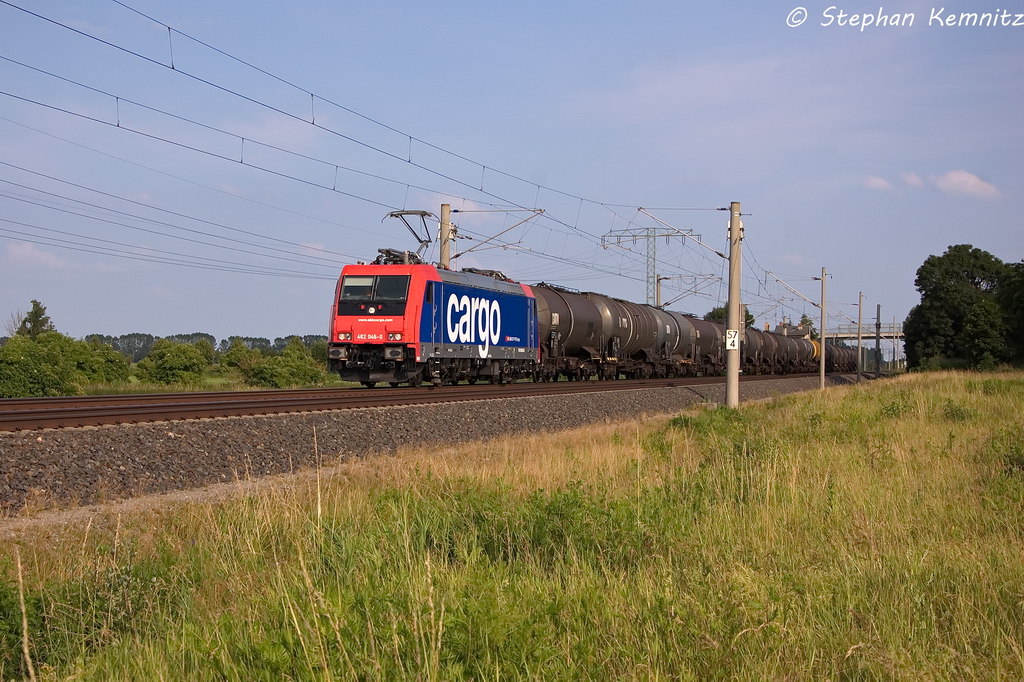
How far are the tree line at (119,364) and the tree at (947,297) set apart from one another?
5298 centimetres

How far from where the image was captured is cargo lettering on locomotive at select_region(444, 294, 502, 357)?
80.8 ft

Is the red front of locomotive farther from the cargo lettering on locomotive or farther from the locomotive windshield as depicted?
the cargo lettering on locomotive

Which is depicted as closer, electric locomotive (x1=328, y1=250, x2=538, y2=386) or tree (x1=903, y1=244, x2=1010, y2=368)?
electric locomotive (x1=328, y1=250, x2=538, y2=386)

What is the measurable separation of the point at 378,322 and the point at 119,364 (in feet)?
59.3

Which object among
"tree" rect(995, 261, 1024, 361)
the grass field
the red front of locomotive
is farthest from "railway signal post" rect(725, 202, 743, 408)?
"tree" rect(995, 261, 1024, 361)

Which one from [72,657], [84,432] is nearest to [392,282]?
[84,432]

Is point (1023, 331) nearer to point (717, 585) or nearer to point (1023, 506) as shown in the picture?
point (1023, 506)

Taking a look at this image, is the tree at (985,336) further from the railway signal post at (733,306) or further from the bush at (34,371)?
the bush at (34,371)

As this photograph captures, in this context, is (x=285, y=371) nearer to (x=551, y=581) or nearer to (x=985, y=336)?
(x=551, y=581)

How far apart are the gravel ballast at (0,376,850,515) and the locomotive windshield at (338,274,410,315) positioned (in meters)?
5.11

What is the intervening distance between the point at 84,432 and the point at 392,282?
42.8 ft

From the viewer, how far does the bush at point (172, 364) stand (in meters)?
37.7

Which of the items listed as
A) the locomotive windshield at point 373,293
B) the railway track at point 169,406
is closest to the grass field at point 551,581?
the railway track at point 169,406

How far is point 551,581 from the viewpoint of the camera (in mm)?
5516
